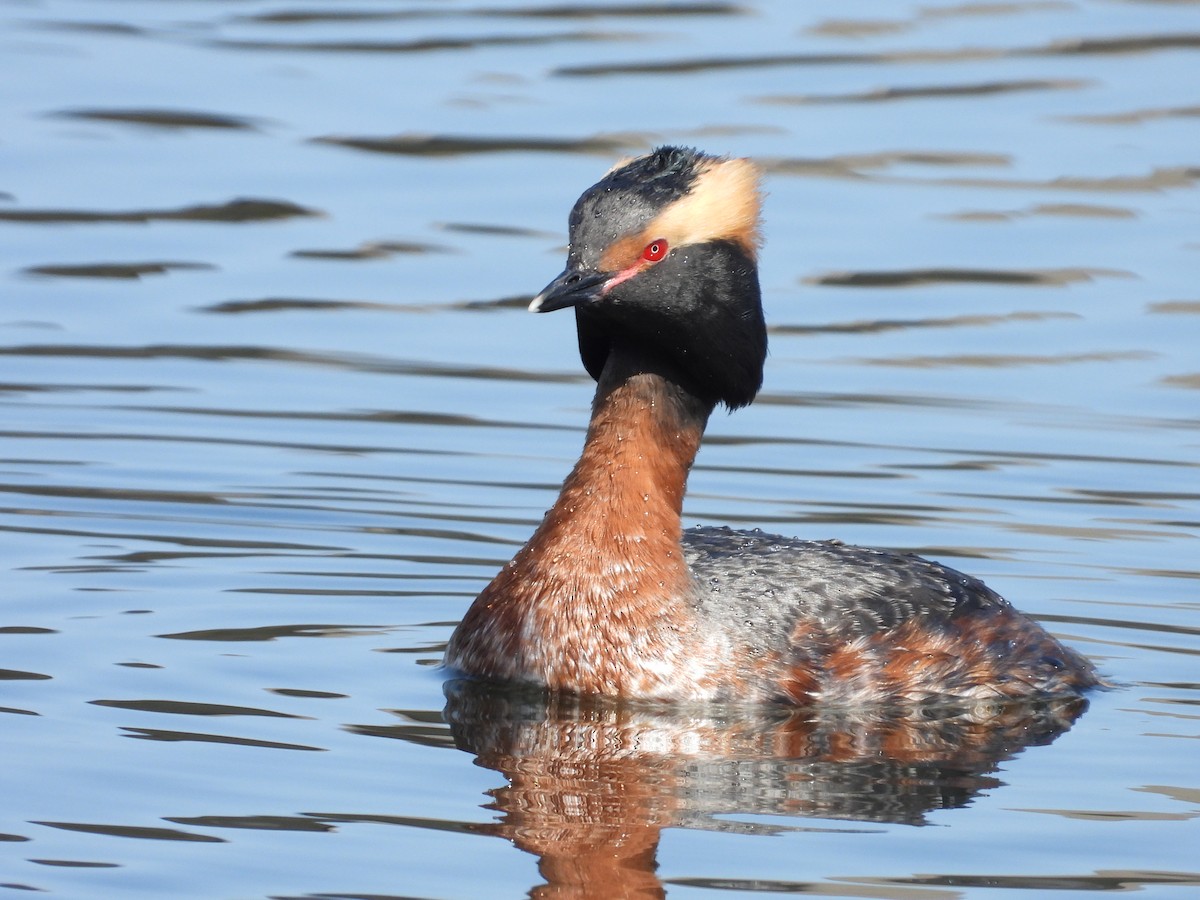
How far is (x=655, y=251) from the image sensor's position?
10188 millimetres

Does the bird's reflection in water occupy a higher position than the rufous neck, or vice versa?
the rufous neck

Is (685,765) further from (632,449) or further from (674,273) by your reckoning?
(674,273)

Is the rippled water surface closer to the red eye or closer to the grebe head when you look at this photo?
the grebe head

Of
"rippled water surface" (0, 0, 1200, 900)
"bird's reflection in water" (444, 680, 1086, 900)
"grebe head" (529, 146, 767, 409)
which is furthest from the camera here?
"grebe head" (529, 146, 767, 409)

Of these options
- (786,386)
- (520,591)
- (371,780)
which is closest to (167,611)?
(520,591)

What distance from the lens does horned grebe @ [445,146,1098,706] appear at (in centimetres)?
1027

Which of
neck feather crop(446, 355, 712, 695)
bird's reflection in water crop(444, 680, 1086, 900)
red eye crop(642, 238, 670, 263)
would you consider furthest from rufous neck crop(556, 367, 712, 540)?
bird's reflection in water crop(444, 680, 1086, 900)

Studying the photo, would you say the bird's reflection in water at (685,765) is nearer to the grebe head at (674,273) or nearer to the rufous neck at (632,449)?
→ the rufous neck at (632,449)

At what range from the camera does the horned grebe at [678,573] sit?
33.7ft

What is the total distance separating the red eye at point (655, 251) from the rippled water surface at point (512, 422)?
1.88 m

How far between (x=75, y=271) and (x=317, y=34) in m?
6.58

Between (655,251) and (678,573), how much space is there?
4.56ft

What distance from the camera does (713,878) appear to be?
8133mm

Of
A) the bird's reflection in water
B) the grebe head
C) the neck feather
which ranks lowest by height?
the bird's reflection in water
